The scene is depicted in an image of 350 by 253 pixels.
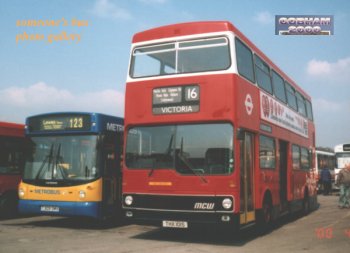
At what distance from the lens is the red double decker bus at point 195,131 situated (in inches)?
369

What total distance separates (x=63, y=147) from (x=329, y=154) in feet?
95.1

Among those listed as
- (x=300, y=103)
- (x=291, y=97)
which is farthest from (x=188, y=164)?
(x=300, y=103)

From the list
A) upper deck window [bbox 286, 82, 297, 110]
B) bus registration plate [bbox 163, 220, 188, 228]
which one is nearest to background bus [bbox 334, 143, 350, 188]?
upper deck window [bbox 286, 82, 297, 110]

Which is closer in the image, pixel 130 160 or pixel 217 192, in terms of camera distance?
pixel 217 192

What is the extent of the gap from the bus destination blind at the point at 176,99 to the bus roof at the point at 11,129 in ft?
19.9

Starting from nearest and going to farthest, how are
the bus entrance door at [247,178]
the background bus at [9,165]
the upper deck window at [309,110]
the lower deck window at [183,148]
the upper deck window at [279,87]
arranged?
the lower deck window at [183,148]
the bus entrance door at [247,178]
the upper deck window at [279,87]
the background bus at [9,165]
the upper deck window at [309,110]

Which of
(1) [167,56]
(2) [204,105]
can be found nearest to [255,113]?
(2) [204,105]

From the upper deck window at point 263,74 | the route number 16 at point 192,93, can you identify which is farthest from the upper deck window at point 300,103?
the route number 16 at point 192,93

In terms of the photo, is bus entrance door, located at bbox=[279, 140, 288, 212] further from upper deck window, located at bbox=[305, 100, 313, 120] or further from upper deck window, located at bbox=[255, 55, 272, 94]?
upper deck window, located at bbox=[305, 100, 313, 120]

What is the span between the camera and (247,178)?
10.2 m

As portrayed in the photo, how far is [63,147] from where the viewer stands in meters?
12.2

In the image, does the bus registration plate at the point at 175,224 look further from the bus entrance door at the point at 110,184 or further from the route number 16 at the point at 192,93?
the bus entrance door at the point at 110,184

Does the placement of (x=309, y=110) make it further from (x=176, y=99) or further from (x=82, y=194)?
(x=82, y=194)

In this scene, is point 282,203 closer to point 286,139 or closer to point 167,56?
point 286,139
